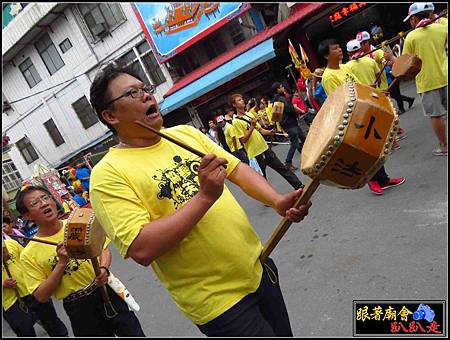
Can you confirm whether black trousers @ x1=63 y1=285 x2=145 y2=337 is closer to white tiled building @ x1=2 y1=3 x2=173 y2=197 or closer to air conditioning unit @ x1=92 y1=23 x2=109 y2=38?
white tiled building @ x1=2 y1=3 x2=173 y2=197

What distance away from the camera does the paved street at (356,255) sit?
8.71ft

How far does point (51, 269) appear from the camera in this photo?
2613 millimetres

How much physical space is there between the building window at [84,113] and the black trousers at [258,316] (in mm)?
19087

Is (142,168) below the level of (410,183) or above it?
above

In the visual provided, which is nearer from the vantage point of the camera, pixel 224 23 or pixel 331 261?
pixel 331 261

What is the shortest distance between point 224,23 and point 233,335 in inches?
554

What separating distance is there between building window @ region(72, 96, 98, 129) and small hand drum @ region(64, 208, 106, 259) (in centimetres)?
1819

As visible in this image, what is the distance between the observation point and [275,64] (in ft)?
46.6

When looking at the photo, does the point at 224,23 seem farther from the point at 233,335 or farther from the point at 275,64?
the point at 233,335

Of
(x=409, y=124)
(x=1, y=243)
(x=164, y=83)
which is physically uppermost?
(x=164, y=83)

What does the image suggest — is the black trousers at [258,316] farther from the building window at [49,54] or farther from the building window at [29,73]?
the building window at [29,73]

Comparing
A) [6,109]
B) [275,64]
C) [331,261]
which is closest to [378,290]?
[331,261]

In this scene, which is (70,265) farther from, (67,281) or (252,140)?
(252,140)

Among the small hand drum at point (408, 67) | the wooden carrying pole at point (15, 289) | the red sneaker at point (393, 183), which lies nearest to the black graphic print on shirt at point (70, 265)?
the wooden carrying pole at point (15, 289)
